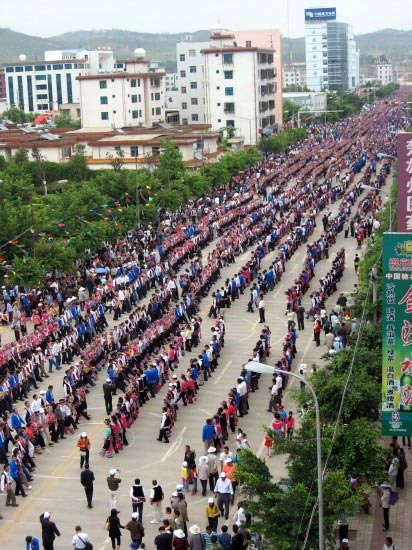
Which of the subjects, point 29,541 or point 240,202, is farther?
point 240,202

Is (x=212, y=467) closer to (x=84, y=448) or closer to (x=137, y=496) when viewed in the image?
(x=137, y=496)

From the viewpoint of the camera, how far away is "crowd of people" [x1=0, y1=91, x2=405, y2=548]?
25.1 m

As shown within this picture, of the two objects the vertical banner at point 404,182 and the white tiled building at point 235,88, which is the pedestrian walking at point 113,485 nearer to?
the vertical banner at point 404,182

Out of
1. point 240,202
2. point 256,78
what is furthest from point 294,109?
point 240,202

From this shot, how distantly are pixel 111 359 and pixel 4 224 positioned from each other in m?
14.7

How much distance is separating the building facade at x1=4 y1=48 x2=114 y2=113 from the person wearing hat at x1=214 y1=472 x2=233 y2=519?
13466 centimetres

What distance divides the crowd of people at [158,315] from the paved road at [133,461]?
0.33m

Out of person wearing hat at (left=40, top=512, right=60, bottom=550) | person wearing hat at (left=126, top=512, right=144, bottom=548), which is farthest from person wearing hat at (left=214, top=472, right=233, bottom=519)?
person wearing hat at (left=40, top=512, right=60, bottom=550)

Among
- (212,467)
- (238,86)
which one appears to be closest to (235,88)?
(238,86)

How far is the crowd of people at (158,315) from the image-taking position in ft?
82.5

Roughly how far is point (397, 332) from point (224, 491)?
18.8 feet

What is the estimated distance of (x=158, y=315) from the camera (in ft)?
119

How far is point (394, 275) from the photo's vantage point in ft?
53.2

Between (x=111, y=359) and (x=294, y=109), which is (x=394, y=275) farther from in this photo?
(x=294, y=109)
